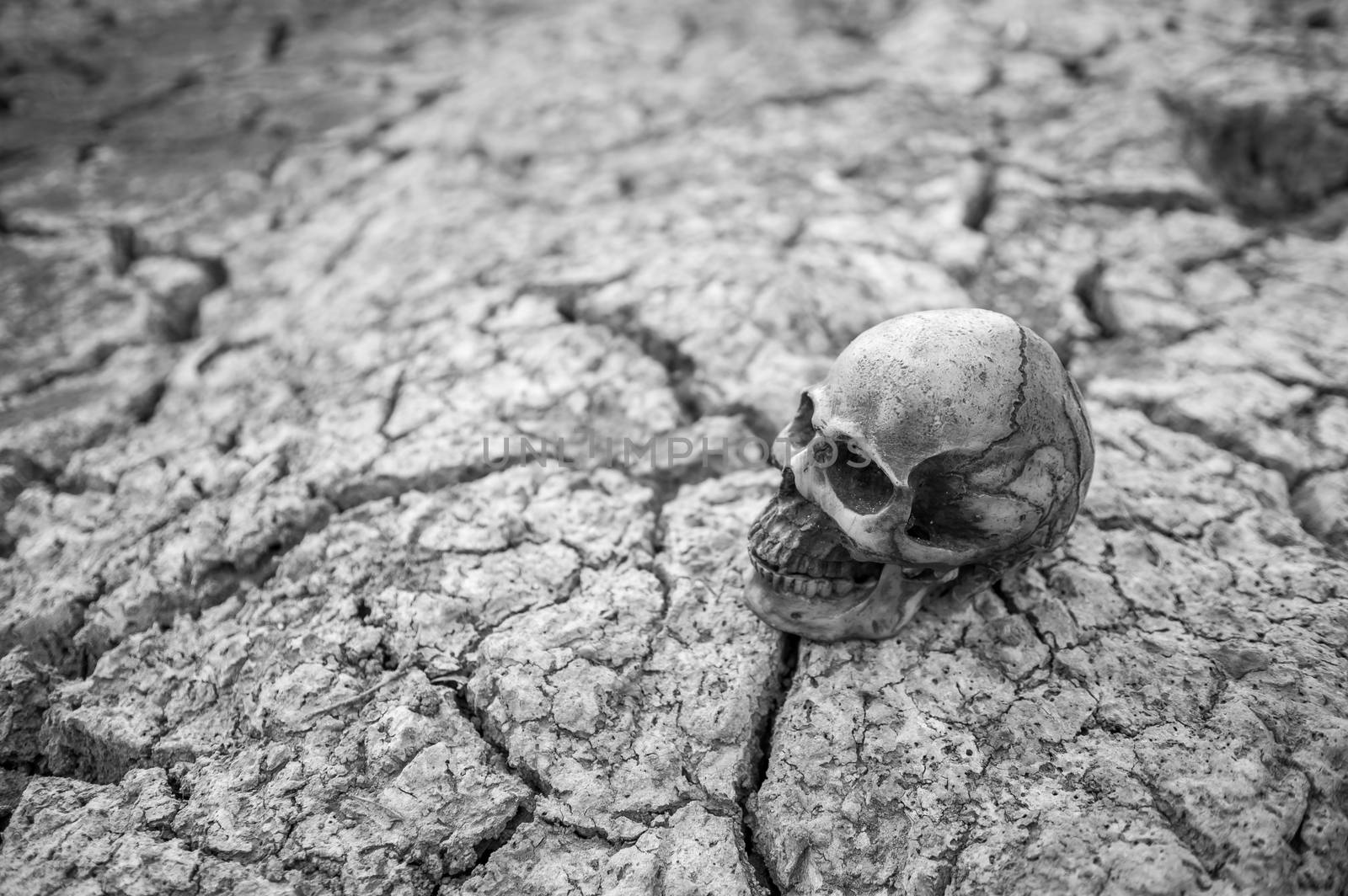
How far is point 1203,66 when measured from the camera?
3.43 meters

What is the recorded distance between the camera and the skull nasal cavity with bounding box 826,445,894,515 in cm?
167

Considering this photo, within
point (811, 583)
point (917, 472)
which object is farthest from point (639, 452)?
point (917, 472)

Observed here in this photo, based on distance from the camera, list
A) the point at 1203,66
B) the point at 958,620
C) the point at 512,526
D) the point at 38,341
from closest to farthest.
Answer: the point at 958,620 < the point at 512,526 < the point at 38,341 < the point at 1203,66

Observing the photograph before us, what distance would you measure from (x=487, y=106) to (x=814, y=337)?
204 centimetres

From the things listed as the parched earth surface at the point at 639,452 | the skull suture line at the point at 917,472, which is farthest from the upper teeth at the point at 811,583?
the parched earth surface at the point at 639,452

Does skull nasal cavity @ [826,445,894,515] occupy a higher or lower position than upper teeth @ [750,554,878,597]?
higher

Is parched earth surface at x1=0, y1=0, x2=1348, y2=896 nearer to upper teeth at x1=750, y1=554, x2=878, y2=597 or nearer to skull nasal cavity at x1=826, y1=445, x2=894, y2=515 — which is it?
upper teeth at x1=750, y1=554, x2=878, y2=597

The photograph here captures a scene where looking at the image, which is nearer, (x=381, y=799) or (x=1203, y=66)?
(x=381, y=799)

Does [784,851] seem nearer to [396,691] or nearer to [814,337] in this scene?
[396,691]

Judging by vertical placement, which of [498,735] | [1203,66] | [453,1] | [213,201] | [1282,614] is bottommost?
[1282,614]

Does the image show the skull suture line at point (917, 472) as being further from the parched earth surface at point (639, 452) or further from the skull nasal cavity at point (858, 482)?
the parched earth surface at point (639, 452)

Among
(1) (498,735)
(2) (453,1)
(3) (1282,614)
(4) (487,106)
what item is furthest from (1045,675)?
(2) (453,1)

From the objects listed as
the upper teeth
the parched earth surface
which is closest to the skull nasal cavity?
the upper teeth

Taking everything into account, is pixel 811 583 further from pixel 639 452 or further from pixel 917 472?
pixel 639 452
